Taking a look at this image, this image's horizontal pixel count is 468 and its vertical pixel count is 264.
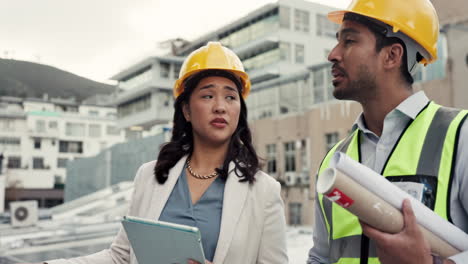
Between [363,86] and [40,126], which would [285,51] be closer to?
[363,86]

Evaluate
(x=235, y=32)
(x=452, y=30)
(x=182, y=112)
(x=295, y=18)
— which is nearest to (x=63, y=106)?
(x=235, y=32)

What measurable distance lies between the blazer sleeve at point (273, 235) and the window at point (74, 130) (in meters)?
63.8

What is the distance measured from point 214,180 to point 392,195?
3.95 ft

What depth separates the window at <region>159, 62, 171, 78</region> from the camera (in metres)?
44.5

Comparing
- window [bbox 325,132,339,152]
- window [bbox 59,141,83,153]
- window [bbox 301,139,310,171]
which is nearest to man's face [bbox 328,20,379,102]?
window [bbox 325,132,339,152]

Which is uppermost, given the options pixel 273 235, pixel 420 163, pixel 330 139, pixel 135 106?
pixel 135 106

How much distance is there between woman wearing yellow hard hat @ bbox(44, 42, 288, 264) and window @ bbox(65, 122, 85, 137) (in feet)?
208

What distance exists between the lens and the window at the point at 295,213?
24.4 meters

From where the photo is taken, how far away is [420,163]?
1724 millimetres

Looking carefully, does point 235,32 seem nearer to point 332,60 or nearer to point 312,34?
point 312,34

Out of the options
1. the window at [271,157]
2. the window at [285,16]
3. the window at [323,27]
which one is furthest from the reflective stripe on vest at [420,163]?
the window at [323,27]

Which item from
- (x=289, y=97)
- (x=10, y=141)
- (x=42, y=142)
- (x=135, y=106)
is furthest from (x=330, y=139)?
(x=10, y=141)

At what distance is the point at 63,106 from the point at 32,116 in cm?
892

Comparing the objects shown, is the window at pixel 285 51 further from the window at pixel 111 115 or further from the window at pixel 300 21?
the window at pixel 111 115
